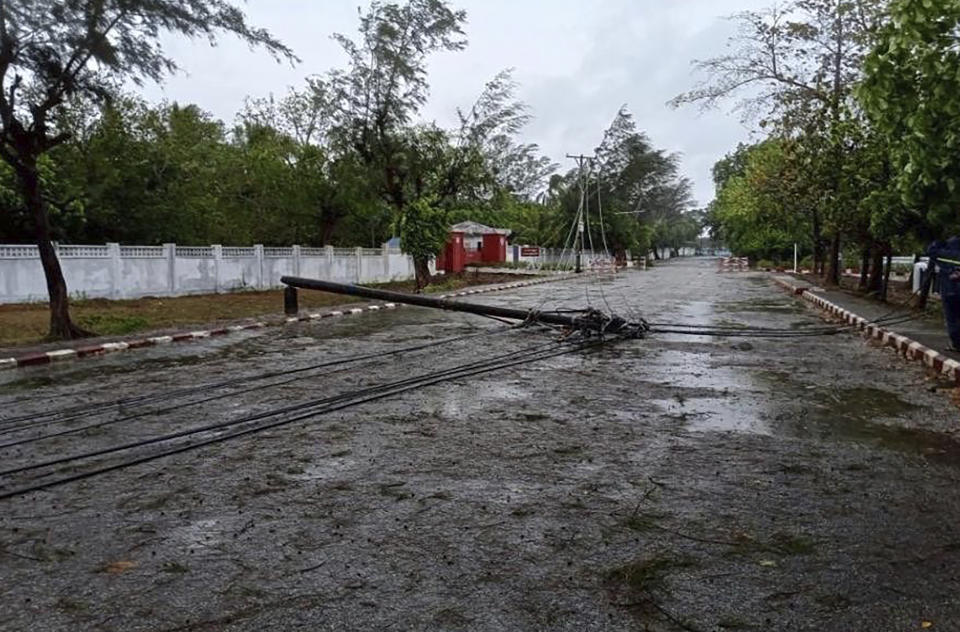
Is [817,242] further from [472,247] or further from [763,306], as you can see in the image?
[763,306]

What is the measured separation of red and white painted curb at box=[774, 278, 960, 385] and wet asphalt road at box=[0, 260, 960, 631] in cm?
A: 83

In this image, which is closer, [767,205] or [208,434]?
[208,434]

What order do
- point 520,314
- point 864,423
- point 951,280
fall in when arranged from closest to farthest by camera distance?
1. point 864,423
2. point 951,280
3. point 520,314

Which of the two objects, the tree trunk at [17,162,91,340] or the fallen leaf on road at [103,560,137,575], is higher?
the tree trunk at [17,162,91,340]

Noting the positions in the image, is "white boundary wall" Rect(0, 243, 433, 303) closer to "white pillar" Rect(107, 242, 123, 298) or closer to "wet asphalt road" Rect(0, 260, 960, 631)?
"white pillar" Rect(107, 242, 123, 298)

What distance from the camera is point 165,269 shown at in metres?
22.9

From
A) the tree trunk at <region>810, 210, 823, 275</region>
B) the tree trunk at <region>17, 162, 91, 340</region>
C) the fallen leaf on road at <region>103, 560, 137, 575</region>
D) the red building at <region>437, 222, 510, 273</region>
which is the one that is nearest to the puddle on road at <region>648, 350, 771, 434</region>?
the fallen leaf on road at <region>103, 560, 137, 575</region>

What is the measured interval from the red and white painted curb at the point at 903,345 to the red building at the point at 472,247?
85.0 ft

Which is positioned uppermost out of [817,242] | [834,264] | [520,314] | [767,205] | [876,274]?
[767,205]

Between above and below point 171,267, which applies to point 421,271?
below

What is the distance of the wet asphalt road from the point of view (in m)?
3.18

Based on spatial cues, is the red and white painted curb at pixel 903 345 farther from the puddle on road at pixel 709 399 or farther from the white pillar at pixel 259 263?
the white pillar at pixel 259 263

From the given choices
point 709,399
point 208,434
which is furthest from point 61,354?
point 709,399

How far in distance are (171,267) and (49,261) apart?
9711 mm
